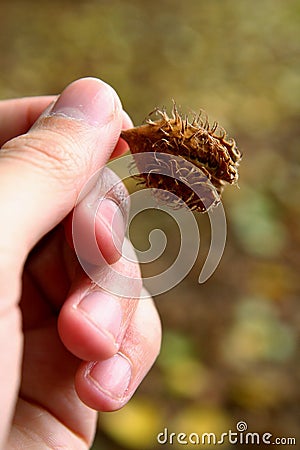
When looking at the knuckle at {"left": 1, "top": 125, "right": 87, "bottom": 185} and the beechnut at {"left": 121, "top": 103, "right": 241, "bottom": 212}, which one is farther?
the beechnut at {"left": 121, "top": 103, "right": 241, "bottom": 212}

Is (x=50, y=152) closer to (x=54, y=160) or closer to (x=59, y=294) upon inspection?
(x=54, y=160)

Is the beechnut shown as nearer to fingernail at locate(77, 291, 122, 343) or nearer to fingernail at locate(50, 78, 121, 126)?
fingernail at locate(50, 78, 121, 126)

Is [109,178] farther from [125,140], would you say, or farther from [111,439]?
[111,439]

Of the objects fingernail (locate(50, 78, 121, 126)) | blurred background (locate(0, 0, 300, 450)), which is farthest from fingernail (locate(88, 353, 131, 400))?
blurred background (locate(0, 0, 300, 450))

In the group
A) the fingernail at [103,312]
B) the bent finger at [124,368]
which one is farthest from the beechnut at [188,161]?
the bent finger at [124,368]

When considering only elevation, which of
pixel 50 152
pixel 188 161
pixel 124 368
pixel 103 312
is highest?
pixel 50 152

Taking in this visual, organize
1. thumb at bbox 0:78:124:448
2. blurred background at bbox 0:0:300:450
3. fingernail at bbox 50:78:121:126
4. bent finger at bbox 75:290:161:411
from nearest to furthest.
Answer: thumb at bbox 0:78:124:448 → fingernail at bbox 50:78:121:126 → bent finger at bbox 75:290:161:411 → blurred background at bbox 0:0:300:450

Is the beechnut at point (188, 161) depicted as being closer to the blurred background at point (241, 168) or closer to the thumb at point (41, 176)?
the thumb at point (41, 176)

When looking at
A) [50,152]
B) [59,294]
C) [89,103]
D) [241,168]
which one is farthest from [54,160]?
[241,168]
